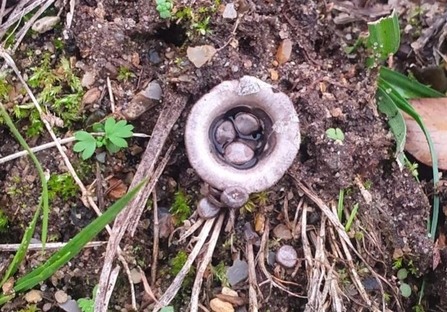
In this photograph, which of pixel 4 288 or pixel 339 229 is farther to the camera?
pixel 339 229

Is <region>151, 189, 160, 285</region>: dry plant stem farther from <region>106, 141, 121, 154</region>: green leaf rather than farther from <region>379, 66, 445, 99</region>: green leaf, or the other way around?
<region>379, 66, 445, 99</region>: green leaf

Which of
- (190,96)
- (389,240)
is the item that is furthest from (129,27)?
(389,240)

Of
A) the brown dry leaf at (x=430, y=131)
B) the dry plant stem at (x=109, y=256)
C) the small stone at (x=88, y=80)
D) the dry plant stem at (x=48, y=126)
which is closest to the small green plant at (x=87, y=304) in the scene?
the dry plant stem at (x=109, y=256)

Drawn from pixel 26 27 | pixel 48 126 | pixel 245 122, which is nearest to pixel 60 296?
pixel 48 126

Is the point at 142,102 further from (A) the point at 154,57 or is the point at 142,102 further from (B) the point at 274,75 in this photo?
(B) the point at 274,75

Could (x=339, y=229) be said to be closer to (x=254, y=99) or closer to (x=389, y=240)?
(x=389, y=240)

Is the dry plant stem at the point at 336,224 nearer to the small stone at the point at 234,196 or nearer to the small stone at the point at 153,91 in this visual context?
the small stone at the point at 234,196
